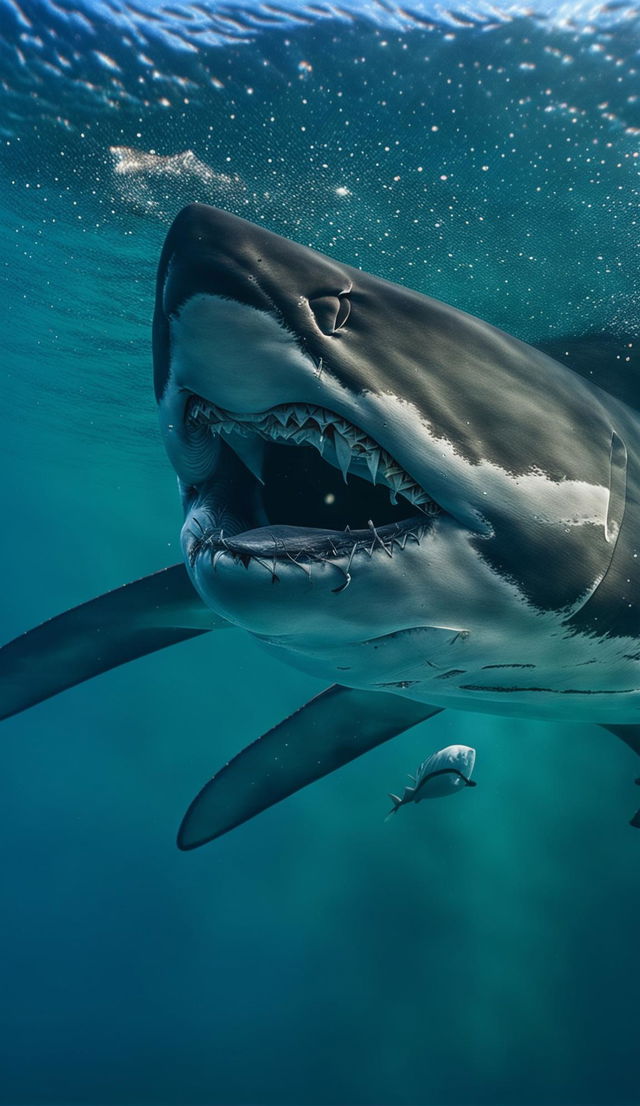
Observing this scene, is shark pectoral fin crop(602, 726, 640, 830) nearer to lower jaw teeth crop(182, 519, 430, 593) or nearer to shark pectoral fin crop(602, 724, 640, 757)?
shark pectoral fin crop(602, 724, 640, 757)

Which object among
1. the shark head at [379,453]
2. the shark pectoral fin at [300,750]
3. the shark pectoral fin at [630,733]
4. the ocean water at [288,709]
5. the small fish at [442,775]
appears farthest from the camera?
the small fish at [442,775]

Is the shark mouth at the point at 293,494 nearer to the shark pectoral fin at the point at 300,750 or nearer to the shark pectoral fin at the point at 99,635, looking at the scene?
the shark pectoral fin at the point at 99,635

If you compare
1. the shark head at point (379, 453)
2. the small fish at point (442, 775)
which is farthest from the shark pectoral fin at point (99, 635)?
the small fish at point (442, 775)

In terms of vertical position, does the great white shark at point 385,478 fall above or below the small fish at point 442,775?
above

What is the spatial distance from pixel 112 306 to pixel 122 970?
2520 cm

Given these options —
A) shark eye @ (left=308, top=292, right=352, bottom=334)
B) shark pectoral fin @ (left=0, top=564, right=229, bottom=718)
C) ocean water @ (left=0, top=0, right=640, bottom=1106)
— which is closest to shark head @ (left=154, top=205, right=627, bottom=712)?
shark eye @ (left=308, top=292, right=352, bottom=334)

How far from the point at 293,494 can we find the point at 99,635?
2.01 m

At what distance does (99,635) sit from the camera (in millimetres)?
3982

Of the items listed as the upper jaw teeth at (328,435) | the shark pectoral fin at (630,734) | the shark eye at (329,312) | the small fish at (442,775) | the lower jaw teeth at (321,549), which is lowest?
the shark pectoral fin at (630,734)

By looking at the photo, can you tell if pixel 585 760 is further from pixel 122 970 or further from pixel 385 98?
pixel 122 970

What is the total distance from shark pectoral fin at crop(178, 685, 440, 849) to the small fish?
2414mm

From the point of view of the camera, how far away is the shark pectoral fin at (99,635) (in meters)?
3.84

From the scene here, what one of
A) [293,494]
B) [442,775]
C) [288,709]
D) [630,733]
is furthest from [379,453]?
[288,709]

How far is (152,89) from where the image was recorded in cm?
683
